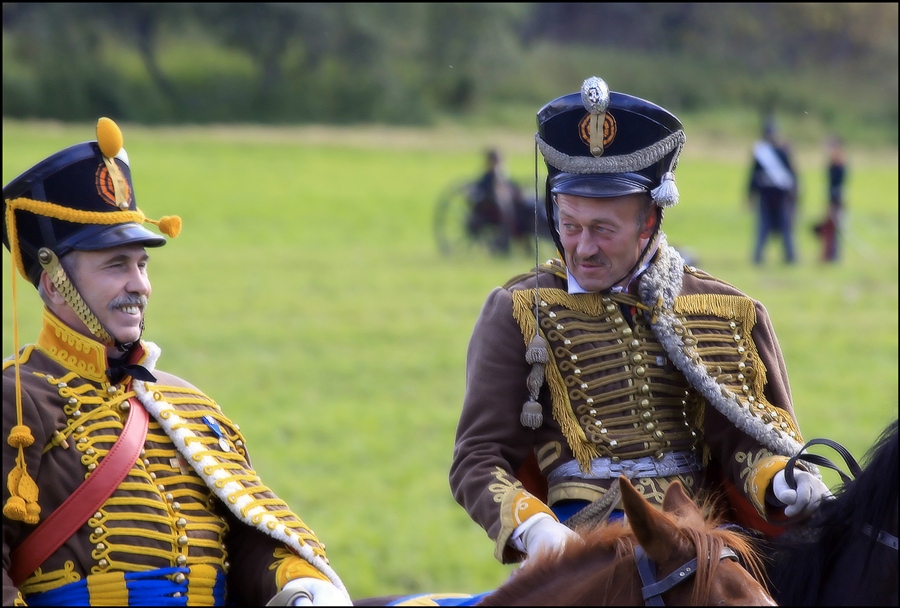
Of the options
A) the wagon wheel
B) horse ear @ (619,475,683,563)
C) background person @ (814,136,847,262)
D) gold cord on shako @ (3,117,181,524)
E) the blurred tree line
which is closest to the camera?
horse ear @ (619,475,683,563)

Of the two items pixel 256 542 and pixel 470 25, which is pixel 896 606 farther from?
pixel 470 25

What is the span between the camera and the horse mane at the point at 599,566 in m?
2.00

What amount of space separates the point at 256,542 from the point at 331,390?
315 inches

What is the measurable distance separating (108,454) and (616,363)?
135cm

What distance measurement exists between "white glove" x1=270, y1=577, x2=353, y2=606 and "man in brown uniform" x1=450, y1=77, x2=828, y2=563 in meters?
0.48

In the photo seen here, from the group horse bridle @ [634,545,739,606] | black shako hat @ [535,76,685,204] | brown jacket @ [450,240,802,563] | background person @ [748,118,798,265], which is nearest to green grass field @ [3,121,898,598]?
brown jacket @ [450,240,802,563]

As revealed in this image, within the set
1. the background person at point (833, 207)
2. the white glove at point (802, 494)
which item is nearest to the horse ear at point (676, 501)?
the white glove at point (802, 494)

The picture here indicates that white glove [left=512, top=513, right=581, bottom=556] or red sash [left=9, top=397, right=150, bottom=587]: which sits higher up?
red sash [left=9, top=397, right=150, bottom=587]

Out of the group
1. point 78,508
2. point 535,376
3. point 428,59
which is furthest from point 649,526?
point 428,59

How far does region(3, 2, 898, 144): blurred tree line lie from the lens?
1112 cm

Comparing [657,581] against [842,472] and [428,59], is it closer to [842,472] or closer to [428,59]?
[842,472]

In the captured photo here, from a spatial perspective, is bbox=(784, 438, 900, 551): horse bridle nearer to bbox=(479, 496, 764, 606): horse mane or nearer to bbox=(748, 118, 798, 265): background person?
bbox=(479, 496, 764, 606): horse mane

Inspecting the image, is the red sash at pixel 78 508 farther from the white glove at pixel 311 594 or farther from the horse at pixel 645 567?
the horse at pixel 645 567

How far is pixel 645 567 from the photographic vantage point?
2.00 meters
